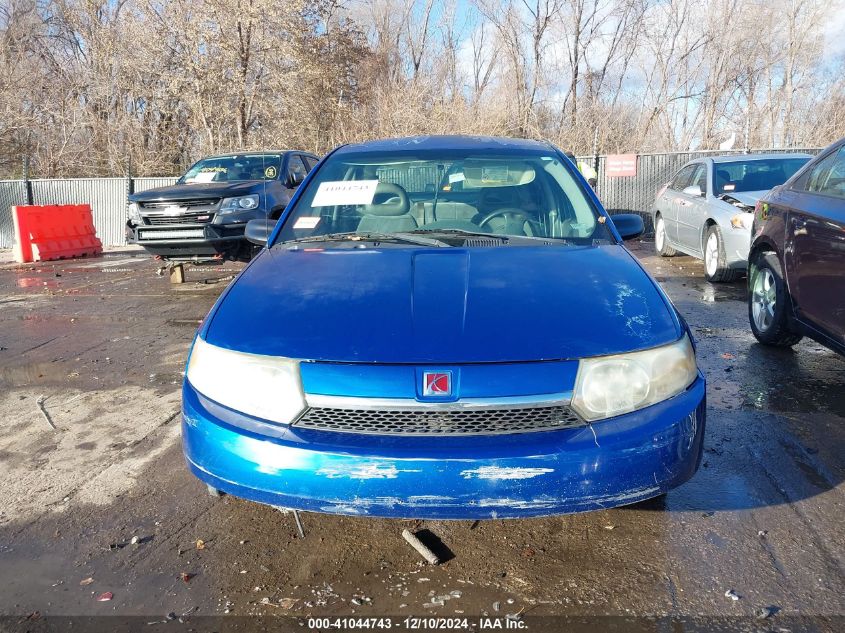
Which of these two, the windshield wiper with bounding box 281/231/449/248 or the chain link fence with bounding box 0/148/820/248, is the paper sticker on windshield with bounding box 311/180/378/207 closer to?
the windshield wiper with bounding box 281/231/449/248

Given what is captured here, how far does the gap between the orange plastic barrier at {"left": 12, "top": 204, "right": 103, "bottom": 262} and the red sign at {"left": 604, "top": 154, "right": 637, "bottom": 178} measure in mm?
11637

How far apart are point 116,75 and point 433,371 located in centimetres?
2246

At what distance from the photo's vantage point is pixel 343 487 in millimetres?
1966

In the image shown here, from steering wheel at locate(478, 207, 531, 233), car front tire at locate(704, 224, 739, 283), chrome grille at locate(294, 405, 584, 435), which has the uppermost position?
steering wheel at locate(478, 207, 531, 233)

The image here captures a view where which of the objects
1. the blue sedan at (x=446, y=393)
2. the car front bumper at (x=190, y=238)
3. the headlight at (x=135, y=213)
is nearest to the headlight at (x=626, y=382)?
the blue sedan at (x=446, y=393)

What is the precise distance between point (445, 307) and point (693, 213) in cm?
739

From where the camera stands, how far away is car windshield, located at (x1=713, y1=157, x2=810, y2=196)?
800cm

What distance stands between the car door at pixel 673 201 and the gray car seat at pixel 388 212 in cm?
706

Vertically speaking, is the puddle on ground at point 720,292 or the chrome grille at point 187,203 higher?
the chrome grille at point 187,203

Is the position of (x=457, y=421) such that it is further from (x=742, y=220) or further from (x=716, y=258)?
(x=716, y=258)

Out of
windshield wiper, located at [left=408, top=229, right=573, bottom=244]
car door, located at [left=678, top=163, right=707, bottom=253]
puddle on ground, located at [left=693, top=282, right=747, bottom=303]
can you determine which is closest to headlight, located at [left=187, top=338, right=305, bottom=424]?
windshield wiper, located at [left=408, top=229, right=573, bottom=244]

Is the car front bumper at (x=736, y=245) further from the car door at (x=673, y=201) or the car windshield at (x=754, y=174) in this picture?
the car door at (x=673, y=201)

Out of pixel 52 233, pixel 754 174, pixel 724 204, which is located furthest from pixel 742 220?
pixel 52 233

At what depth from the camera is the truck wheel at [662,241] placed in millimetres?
10348
